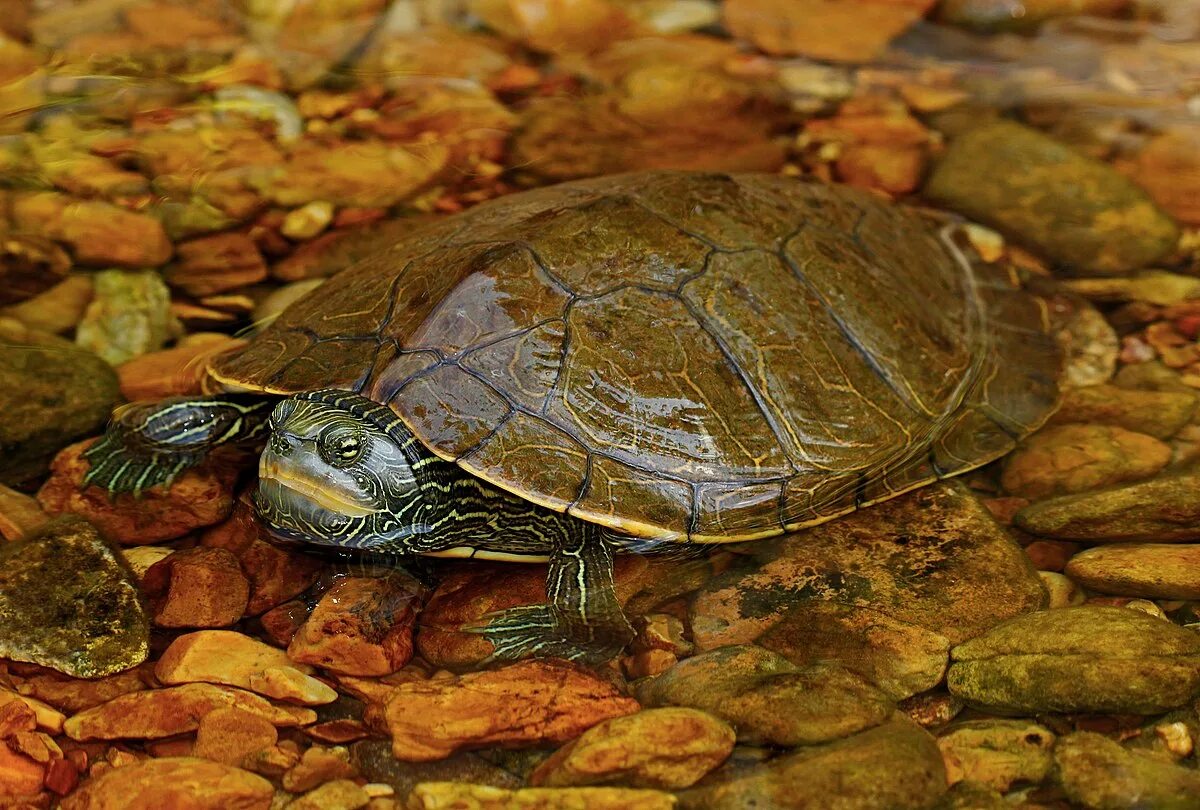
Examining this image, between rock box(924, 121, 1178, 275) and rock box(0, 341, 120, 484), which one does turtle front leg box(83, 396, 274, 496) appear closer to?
rock box(0, 341, 120, 484)

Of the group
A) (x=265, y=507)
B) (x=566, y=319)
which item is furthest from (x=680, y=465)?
(x=265, y=507)

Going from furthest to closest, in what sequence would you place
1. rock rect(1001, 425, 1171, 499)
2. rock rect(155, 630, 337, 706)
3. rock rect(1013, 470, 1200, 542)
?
rock rect(1001, 425, 1171, 499) < rock rect(1013, 470, 1200, 542) < rock rect(155, 630, 337, 706)

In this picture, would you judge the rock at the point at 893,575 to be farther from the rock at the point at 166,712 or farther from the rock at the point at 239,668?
the rock at the point at 166,712

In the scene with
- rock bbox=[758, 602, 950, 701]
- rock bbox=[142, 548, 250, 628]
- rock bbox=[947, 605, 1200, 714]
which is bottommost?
rock bbox=[142, 548, 250, 628]

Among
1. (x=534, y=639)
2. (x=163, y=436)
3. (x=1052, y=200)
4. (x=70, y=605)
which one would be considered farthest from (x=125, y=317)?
(x=1052, y=200)

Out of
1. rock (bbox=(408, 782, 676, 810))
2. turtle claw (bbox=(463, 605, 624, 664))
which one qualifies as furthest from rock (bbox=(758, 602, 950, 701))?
rock (bbox=(408, 782, 676, 810))

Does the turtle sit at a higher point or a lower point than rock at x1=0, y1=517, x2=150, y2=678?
higher

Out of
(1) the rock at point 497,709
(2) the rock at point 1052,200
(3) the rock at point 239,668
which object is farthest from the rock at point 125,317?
(2) the rock at point 1052,200
